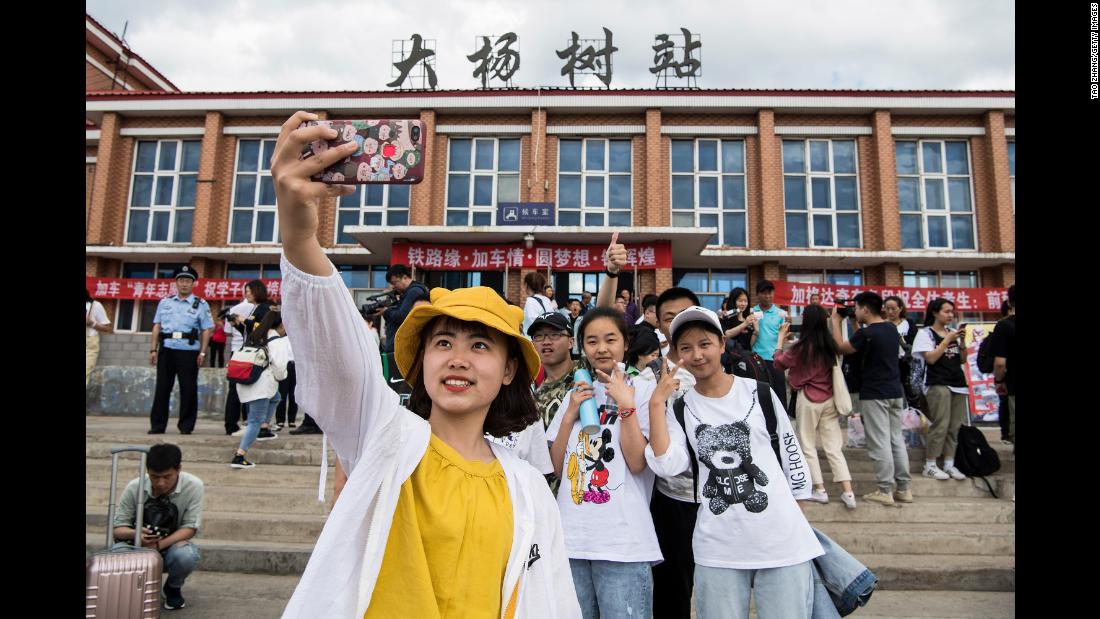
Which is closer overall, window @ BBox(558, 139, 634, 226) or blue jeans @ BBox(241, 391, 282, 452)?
blue jeans @ BBox(241, 391, 282, 452)

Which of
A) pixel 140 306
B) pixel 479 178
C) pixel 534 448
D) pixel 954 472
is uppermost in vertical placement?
pixel 479 178

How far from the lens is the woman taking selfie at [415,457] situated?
1.25 meters

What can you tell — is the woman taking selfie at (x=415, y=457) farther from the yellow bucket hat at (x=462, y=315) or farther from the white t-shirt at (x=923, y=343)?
the white t-shirt at (x=923, y=343)

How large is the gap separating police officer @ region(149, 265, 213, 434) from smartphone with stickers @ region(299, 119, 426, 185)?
694 cm

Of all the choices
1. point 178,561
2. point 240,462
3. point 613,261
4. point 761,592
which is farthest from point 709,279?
point 761,592

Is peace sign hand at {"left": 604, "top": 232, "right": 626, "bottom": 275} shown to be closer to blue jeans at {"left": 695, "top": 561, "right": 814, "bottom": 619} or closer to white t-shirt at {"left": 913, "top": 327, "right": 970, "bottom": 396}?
blue jeans at {"left": 695, "top": 561, "right": 814, "bottom": 619}

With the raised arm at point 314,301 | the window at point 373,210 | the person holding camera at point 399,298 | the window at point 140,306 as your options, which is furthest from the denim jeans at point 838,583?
the window at point 140,306

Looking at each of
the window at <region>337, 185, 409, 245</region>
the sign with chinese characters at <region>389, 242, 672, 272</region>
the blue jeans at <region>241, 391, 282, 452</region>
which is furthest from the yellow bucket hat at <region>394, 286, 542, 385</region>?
the window at <region>337, 185, 409, 245</region>

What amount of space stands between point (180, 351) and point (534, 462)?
252 inches

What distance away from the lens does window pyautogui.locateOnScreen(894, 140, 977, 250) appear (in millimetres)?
17828

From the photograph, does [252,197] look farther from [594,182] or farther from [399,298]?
[399,298]

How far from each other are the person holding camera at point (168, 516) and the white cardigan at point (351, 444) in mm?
3366

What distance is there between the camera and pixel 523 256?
1554cm
